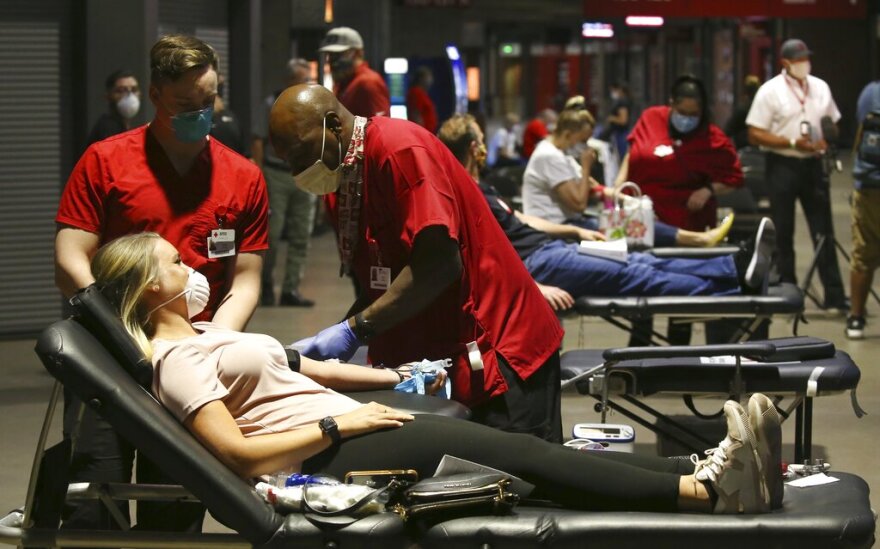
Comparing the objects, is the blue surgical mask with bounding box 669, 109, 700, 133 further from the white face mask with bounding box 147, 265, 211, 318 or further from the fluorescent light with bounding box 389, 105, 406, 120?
the fluorescent light with bounding box 389, 105, 406, 120

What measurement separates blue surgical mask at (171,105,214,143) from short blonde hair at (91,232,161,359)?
472 millimetres

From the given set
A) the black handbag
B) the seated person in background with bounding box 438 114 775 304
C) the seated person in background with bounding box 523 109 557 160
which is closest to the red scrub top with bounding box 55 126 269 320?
the black handbag

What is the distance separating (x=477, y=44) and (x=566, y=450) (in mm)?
31726

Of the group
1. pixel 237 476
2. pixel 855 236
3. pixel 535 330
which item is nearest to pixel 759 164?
pixel 855 236

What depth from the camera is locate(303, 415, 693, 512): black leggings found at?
3.82 m

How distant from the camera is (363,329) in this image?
166 inches

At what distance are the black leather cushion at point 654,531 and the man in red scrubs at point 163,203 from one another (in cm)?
107

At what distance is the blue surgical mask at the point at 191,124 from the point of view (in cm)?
425

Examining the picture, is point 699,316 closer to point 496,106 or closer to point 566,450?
point 566,450

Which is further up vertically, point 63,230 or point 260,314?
point 63,230

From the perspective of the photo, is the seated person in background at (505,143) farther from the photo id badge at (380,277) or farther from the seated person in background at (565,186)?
the photo id badge at (380,277)

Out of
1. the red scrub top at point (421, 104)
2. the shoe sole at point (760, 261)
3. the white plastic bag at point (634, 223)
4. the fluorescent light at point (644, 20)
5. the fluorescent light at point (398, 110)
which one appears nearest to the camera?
the shoe sole at point (760, 261)

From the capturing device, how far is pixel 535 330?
14.5 feet

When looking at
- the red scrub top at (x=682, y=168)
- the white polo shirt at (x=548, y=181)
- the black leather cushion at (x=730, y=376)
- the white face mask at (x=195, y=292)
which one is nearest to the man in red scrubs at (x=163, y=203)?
the white face mask at (x=195, y=292)
